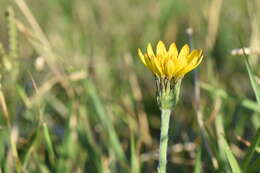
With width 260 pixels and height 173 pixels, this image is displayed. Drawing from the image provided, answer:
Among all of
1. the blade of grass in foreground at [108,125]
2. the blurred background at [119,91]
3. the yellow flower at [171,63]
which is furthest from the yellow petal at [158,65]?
the blade of grass in foreground at [108,125]

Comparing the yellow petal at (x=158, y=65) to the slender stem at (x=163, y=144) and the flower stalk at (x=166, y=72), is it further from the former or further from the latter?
the slender stem at (x=163, y=144)

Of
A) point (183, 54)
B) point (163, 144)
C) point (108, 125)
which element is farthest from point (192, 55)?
point (108, 125)

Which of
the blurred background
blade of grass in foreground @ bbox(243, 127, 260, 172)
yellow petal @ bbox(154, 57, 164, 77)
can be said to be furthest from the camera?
the blurred background

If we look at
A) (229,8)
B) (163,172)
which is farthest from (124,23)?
(163,172)

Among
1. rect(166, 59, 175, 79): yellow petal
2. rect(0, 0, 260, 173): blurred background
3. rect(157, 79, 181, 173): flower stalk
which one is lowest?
rect(0, 0, 260, 173): blurred background

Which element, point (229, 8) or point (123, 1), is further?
point (123, 1)

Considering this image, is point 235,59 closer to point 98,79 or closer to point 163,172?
point 98,79

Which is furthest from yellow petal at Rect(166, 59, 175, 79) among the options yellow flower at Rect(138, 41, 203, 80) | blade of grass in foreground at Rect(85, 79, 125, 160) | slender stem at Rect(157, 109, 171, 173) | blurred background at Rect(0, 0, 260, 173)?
blade of grass in foreground at Rect(85, 79, 125, 160)

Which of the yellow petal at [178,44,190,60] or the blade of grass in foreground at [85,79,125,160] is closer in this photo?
the yellow petal at [178,44,190,60]

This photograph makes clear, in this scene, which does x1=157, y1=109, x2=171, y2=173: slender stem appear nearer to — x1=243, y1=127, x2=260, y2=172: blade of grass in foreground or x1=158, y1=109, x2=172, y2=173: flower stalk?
x1=158, y1=109, x2=172, y2=173: flower stalk
